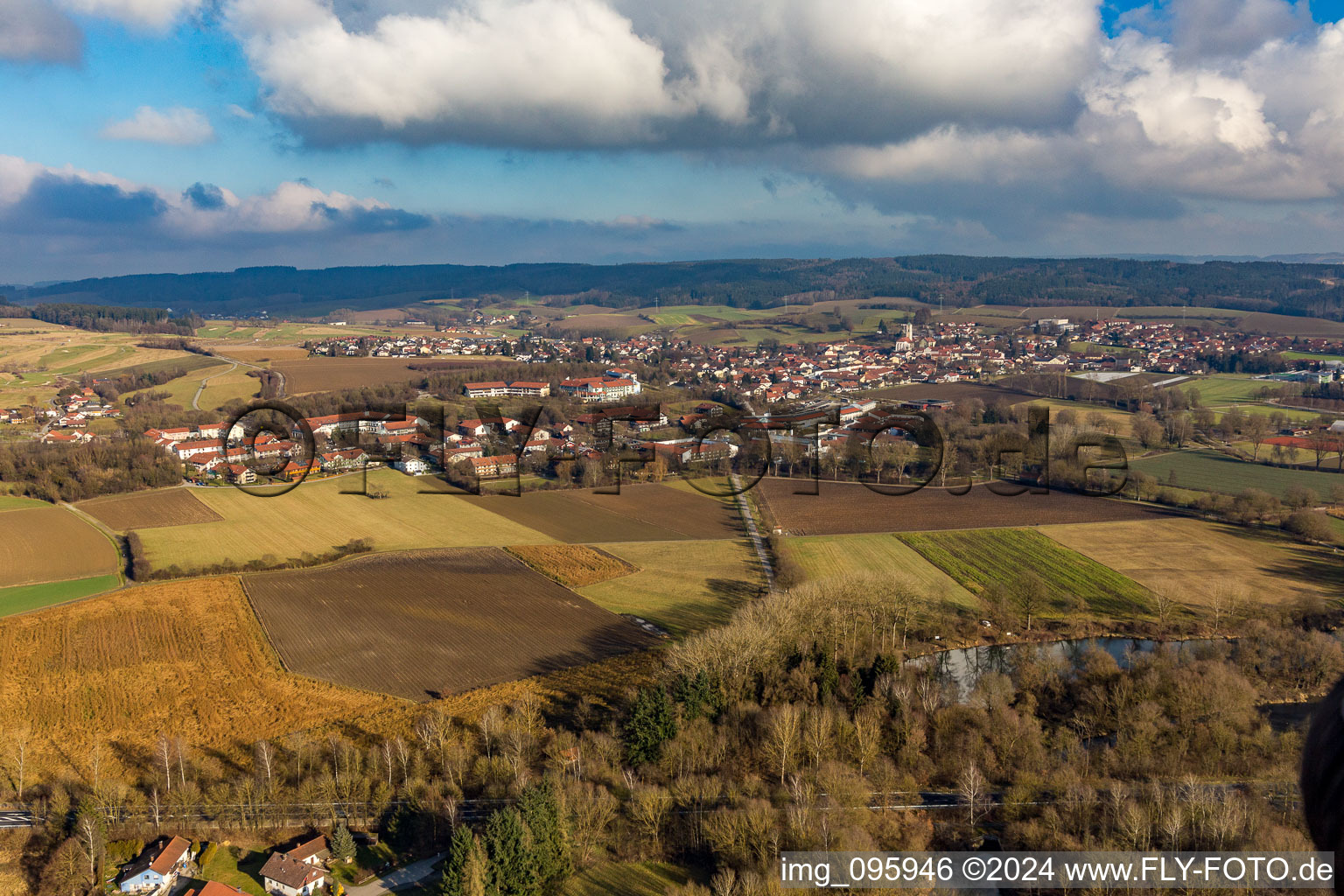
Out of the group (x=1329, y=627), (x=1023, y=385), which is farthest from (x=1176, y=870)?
(x=1023, y=385)

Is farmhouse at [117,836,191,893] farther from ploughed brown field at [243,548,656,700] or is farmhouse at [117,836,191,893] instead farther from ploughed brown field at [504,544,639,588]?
ploughed brown field at [504,544,639,588]

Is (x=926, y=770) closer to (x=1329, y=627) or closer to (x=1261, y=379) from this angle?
(x=1329, y=627)

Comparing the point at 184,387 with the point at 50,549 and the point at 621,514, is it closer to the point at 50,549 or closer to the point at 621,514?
the point at 50,549

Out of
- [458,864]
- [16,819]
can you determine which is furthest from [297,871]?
[16,819]

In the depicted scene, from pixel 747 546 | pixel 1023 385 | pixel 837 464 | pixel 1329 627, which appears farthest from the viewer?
pixel 1023 385

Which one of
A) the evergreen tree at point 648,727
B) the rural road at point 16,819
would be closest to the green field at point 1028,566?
the evergreen tree at point 648,727

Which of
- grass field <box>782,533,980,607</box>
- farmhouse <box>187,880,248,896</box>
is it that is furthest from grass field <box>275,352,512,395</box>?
farmhouse <box>187,880,248,896</box>

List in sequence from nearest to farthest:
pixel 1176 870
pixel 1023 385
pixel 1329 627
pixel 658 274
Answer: pixel 1176 870 → pixel 1329 627 → pixel 1023 385 → pixel 658 274
